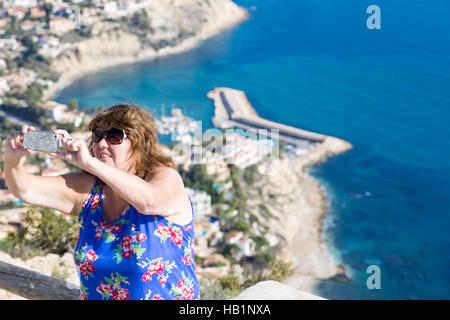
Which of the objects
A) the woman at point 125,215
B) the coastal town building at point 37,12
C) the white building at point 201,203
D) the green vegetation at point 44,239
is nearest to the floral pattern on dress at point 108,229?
the woman at point 125,215

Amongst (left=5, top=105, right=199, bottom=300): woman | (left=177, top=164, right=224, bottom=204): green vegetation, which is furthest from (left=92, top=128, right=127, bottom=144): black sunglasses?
(left=177, top=164, right=224, bottom=204): green vegetation

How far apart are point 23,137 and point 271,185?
1579cm

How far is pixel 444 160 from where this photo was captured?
72.3 feet

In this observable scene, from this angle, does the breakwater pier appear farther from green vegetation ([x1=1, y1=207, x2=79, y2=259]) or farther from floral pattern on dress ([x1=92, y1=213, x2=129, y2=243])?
floral pattern on dress ([x1=92, y1=213, x2=129, y2=243])

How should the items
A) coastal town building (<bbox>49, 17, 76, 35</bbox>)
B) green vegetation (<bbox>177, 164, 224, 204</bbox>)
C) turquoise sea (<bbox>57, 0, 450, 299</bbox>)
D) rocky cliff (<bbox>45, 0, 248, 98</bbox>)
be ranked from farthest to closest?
coastal town building (<bbox>49, 17, 76, 35</bbox>), rocky cliff (<bbox>45, 0, 248, 98</bbox>), green vegetation (<bbox>177, 164, 224, 204</bbox>), turquoise sea (<bbox>57, 0, 450, 299</bbox>)

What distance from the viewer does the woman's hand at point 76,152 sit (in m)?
0.93

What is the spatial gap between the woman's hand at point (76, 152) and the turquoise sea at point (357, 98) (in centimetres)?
1100

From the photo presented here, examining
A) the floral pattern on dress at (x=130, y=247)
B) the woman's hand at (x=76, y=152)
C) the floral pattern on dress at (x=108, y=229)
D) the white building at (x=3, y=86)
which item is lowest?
the floral pattern on dress at (x=130, y=247)

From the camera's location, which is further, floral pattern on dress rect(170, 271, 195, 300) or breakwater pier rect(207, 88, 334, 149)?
breakwater pier rect(207, 88, 334, 149)

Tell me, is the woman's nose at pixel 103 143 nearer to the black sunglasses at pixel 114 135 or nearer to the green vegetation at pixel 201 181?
the black sunglasses at pixel 114 135

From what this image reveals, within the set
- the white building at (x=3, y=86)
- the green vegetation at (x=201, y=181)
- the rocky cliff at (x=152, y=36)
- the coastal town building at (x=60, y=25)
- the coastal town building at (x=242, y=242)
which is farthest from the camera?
the coastal town building at (x=60, y=25)

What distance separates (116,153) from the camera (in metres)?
1.08

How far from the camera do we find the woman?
103cm

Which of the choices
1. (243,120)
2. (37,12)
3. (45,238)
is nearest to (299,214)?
(243,120)
